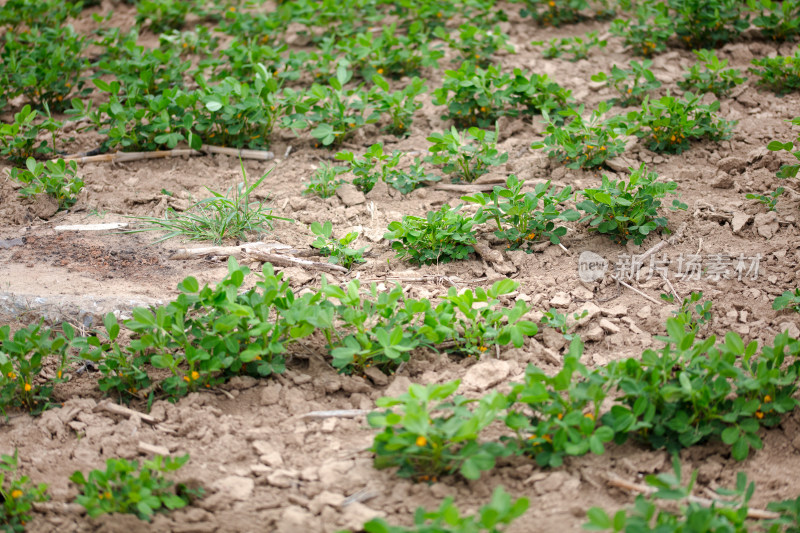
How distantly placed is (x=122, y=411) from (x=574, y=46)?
445 cm

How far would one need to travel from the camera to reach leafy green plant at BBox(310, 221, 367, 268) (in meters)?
3.57

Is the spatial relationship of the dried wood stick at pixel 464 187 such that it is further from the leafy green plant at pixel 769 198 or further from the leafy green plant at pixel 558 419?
the leafy green plant at pixel 558 419

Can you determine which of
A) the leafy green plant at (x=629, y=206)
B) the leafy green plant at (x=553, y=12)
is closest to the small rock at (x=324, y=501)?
the leafy green plant at (x=629, y=206)

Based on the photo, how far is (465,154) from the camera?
164 inches

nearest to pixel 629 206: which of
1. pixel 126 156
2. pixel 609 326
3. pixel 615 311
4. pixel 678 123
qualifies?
pixel 615 311

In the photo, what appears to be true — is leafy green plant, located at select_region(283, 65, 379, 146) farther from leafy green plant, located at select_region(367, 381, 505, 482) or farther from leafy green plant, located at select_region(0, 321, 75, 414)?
leafy green plant, located at select_region(367, 381, 505, 482)

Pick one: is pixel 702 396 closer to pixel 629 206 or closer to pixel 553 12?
pixel 629 206

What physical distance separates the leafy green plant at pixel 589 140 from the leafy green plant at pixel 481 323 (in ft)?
4.66

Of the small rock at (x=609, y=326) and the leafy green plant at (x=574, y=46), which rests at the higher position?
the leafy green plant at (x=574, y=46)

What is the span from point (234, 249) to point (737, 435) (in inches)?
102

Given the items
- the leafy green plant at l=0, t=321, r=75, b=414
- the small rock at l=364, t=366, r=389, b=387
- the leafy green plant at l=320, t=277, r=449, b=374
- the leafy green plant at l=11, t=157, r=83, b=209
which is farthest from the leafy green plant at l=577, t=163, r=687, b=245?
the leafy green plant at l=11, t=157, r=83, b=209

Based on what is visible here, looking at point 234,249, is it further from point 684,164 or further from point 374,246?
point 684,164

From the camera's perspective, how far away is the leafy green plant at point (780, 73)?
4675 millimetres

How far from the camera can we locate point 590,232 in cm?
375
